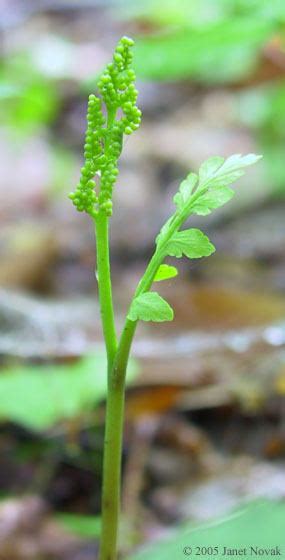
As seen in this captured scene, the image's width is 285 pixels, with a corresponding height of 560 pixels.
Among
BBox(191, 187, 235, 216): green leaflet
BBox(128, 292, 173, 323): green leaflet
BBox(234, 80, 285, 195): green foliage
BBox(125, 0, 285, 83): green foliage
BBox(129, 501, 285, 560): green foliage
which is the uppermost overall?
BBox(234, 80, 285, 195): green foliage

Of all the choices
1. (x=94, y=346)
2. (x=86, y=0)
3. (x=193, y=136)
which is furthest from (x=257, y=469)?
(x=86, y=0)

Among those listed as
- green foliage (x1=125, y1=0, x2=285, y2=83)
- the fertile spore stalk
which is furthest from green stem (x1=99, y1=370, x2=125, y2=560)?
green foliage (x1=125, y1=0, x2=285, y2=83)

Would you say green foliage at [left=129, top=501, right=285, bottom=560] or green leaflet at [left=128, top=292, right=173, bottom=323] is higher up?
green leaflet at [left=128, top=292, right=173, bottom=323]

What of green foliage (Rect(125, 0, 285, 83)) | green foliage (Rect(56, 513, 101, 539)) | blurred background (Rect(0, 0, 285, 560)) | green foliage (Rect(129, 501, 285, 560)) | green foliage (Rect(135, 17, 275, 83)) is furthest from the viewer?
green foliage (Rect(135, 17, 275, 83))

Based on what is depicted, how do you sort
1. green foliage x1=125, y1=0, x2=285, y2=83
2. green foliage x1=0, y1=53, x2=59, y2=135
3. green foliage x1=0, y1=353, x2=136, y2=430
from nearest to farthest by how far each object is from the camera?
green foliage x1=0, y1=353, x2=136, y2=430
green foliage x1=125, y1=0, x2=285, y2=83
green foliage x1=0, y1=53, x2=59, y2=135

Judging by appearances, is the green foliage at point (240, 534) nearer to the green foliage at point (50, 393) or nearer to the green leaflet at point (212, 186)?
the green leaflet at point (212, 186)

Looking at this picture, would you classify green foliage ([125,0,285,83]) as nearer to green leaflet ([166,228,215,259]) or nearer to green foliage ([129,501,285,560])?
green leaflet ([166,228,215,259])

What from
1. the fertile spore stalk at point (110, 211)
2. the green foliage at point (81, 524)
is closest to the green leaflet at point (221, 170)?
the fertile spore stalk at point (110, 211)
